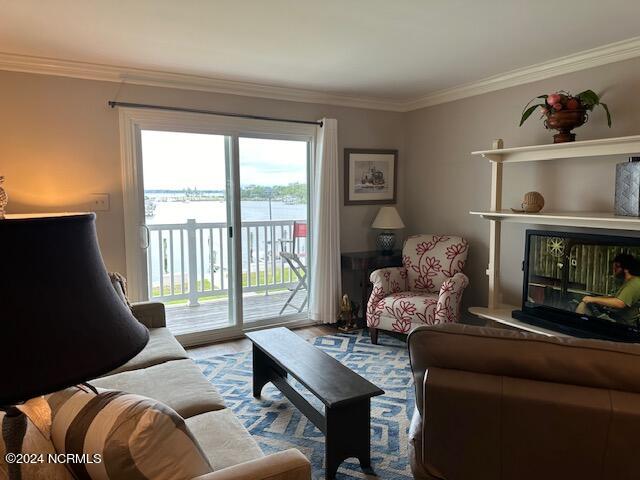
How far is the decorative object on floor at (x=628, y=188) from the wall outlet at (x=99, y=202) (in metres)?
3.67

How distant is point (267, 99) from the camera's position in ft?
13.2

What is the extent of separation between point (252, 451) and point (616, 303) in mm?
2556

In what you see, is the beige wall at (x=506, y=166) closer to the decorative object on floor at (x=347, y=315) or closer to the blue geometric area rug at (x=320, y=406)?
the decorative object on floor at (x=347, y=315)

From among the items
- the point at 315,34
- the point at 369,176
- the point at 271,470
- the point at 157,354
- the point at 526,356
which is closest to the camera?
the point at 271,470

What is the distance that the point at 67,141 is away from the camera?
3.30 meters

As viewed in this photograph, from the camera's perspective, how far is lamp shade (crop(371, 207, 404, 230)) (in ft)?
14.4

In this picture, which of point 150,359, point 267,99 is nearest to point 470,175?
point 267,99

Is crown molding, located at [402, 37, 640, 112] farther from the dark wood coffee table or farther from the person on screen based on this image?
the dark wood coffee table

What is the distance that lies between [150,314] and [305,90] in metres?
2.47

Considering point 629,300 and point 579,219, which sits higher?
point 579,219

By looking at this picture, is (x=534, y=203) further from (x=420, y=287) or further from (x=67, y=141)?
(x=67, y=141)

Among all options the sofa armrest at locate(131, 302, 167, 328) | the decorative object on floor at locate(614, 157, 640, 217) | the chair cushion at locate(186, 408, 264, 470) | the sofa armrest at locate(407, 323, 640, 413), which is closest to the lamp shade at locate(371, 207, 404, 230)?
the decorative object on floor at locate(614, 157, 640, 217)

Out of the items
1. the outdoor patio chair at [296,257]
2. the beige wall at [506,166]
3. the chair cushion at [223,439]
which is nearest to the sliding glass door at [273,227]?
the outdoor patio chair at [296,257]

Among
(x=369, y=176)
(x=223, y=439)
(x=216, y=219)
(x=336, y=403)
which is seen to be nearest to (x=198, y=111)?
(x=216, y=219)
